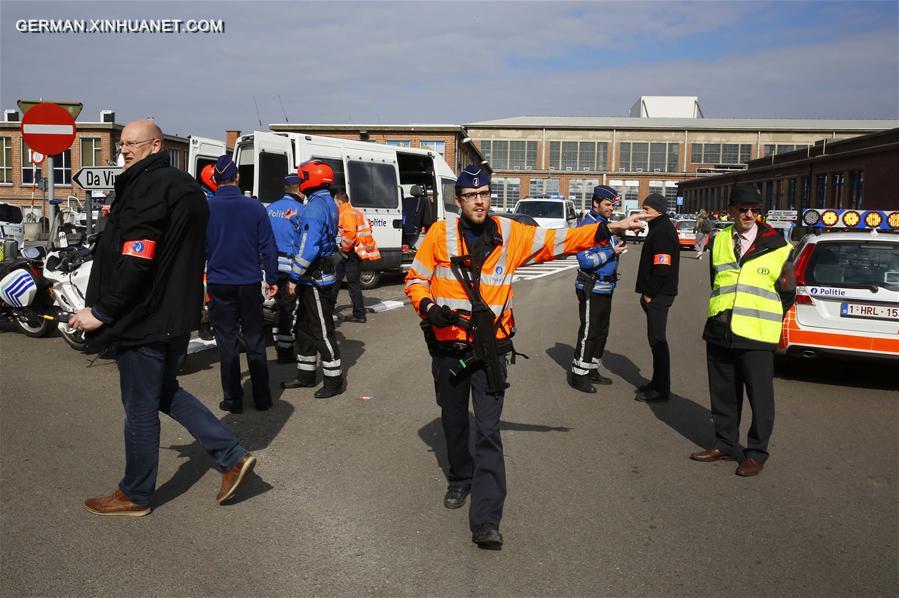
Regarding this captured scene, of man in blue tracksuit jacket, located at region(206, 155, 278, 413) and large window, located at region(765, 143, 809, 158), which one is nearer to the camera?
man in blue tracksuit jacket, located at region(206, 155, 278, 413)

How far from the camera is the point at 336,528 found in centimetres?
439

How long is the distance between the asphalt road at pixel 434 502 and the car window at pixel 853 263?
3.80 feet

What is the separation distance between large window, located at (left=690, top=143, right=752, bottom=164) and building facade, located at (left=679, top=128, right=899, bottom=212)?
25338 mm

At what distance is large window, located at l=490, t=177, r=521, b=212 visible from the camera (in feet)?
291

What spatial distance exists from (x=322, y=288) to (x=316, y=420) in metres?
1.36

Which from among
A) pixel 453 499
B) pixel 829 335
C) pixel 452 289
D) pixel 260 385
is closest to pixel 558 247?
pixel 452 289

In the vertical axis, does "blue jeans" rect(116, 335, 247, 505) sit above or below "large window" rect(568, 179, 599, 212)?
below

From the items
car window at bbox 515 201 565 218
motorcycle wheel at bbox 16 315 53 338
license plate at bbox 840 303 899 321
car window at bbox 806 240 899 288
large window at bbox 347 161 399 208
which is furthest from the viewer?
car window at bbox 515 201 565 218

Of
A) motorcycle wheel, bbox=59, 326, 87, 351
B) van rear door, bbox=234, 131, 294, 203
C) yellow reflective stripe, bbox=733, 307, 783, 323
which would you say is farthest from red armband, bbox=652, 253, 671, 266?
van rear door, bbox=234, 131, 294, 203

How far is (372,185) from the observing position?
626 inches

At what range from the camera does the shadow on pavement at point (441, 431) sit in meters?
5.67

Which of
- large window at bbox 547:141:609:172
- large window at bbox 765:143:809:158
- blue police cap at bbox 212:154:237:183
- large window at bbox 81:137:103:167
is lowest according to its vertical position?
blue police cap at bbox 212:154:237:183

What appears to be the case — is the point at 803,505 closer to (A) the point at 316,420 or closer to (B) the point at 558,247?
(B) the point at 558,247

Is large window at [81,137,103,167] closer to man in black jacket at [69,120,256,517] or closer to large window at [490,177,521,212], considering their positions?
large window at [490,177,521,212]
